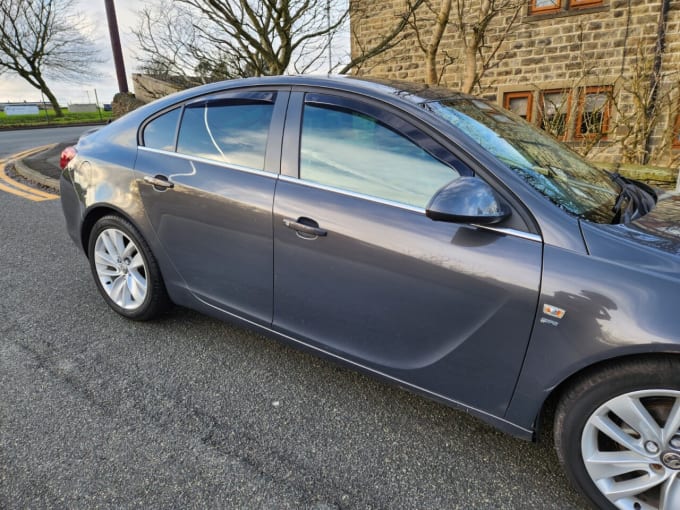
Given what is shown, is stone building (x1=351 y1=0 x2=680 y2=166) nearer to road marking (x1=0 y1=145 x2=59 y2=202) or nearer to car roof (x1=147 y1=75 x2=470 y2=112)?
car roof (x1=147 y1=75 x2=470 y2=112)

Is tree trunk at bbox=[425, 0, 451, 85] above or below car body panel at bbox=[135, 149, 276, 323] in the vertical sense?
above

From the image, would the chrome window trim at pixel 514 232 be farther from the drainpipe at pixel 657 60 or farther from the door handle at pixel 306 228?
the drainpipe at pixel 657 60

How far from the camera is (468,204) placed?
1.70m

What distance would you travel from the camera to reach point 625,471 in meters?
1.66

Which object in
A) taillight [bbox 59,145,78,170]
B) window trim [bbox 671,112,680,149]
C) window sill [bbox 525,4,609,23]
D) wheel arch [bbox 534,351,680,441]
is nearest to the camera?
wheel arch [bbox 534,351,680,441]

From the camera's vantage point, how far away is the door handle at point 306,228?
6.90 feet

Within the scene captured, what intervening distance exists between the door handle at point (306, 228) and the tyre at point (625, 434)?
1204 millimetres

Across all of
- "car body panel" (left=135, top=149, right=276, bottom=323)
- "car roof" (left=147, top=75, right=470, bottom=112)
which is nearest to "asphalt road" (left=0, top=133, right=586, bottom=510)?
"car body panel" (left=135, top=149, right=276, bottom=323)

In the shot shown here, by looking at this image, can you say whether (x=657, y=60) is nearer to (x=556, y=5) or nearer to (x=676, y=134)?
(x=676, y=134)

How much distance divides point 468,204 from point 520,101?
9.81 meters

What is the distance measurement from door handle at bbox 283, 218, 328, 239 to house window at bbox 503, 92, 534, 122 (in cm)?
953

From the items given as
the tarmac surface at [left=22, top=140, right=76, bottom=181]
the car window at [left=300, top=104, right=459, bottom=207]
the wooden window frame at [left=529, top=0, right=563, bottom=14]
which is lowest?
the tarmac surface at [left=22, top=140, right=76, bottom=181]

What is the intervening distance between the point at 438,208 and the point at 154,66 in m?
8.46

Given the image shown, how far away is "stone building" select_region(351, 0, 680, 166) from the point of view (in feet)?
26.0
